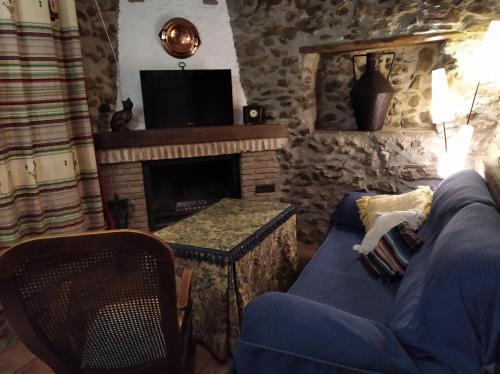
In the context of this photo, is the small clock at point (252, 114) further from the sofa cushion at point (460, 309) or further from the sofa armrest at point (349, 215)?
the sofa cushion at point (460, 309)

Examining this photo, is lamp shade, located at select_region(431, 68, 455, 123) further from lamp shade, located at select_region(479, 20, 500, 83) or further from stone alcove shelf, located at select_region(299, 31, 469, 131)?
stone alcove shelf, located at select_region(299, 31, 469, 131)

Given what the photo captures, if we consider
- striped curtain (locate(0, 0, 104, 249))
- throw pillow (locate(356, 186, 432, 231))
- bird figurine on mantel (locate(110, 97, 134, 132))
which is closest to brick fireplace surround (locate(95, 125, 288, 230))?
bird figurine on mantel (locate(110, 97, 134, 132))

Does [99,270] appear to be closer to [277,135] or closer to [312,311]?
[312,311]

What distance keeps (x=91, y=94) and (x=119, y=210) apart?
3.33ft

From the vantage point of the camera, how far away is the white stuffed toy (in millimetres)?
1929

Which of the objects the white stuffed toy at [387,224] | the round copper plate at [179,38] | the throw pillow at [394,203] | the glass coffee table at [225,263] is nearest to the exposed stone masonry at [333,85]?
the round copper plate at [179,38]

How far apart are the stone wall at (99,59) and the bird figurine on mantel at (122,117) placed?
0.13 metres

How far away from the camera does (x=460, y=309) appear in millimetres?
932

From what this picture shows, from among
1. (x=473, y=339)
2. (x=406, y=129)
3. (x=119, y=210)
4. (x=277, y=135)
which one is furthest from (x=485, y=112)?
(x=119, y=210)

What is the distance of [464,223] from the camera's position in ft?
3.97

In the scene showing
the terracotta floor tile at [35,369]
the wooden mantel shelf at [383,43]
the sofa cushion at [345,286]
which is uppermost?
the wooden mantel shelf at [383,43]

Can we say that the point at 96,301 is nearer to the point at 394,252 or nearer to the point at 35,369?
the point at 35,369

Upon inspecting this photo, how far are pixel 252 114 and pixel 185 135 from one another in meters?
0.67

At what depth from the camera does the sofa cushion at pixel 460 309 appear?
89 cm
